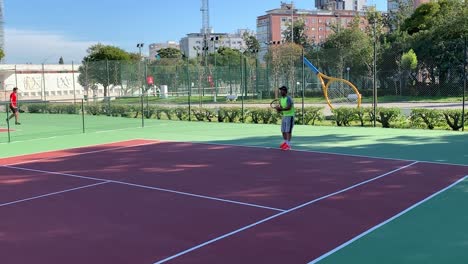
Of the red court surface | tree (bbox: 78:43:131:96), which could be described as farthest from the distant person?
tree (bbox: 78:43:131:96)

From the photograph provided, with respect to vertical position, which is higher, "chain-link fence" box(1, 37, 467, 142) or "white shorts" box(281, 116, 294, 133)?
"chain-link fence" box(1, 37, 467, 142)

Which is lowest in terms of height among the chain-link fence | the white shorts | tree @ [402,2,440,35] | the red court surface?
the red court surface

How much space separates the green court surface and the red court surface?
32 centimetres

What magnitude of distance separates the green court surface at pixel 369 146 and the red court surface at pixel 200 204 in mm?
324

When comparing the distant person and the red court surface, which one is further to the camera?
the distant person

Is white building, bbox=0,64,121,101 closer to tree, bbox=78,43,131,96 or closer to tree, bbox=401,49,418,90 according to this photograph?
tree, bbox=78,43,131,96

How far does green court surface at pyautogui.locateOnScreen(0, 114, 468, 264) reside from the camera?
5.18 metres

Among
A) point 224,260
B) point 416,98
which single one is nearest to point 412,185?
point 224,260

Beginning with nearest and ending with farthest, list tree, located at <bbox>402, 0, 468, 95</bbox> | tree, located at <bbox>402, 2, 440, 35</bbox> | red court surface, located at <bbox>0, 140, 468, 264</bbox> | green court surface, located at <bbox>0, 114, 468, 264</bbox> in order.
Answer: green court surface, located at <bbox>0, 114, 468, 264</bbox>, red court surface, located at <bbox>0, 140, 468, 264</bbox>, tree, located at <bbox>402, 0, 468, 95</bbox>, tree, located at <bbox>402, 2, 440, 35</bbox>

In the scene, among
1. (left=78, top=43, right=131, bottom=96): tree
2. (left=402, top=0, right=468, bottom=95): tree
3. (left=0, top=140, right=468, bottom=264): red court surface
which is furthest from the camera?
(left=78, top=43, right=131, bottom=96): tree

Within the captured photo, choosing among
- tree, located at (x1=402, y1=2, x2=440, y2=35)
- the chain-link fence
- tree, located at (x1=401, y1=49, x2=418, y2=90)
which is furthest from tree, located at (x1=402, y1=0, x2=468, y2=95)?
tree, located at (x1=401, y1=49, x2=418, y2=90)

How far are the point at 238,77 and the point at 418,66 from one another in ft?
41.5

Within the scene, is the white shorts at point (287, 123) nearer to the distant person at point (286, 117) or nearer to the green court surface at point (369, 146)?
the distant person at point (286, 117)

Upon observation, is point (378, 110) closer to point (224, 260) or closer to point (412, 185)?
point (412, 185)
